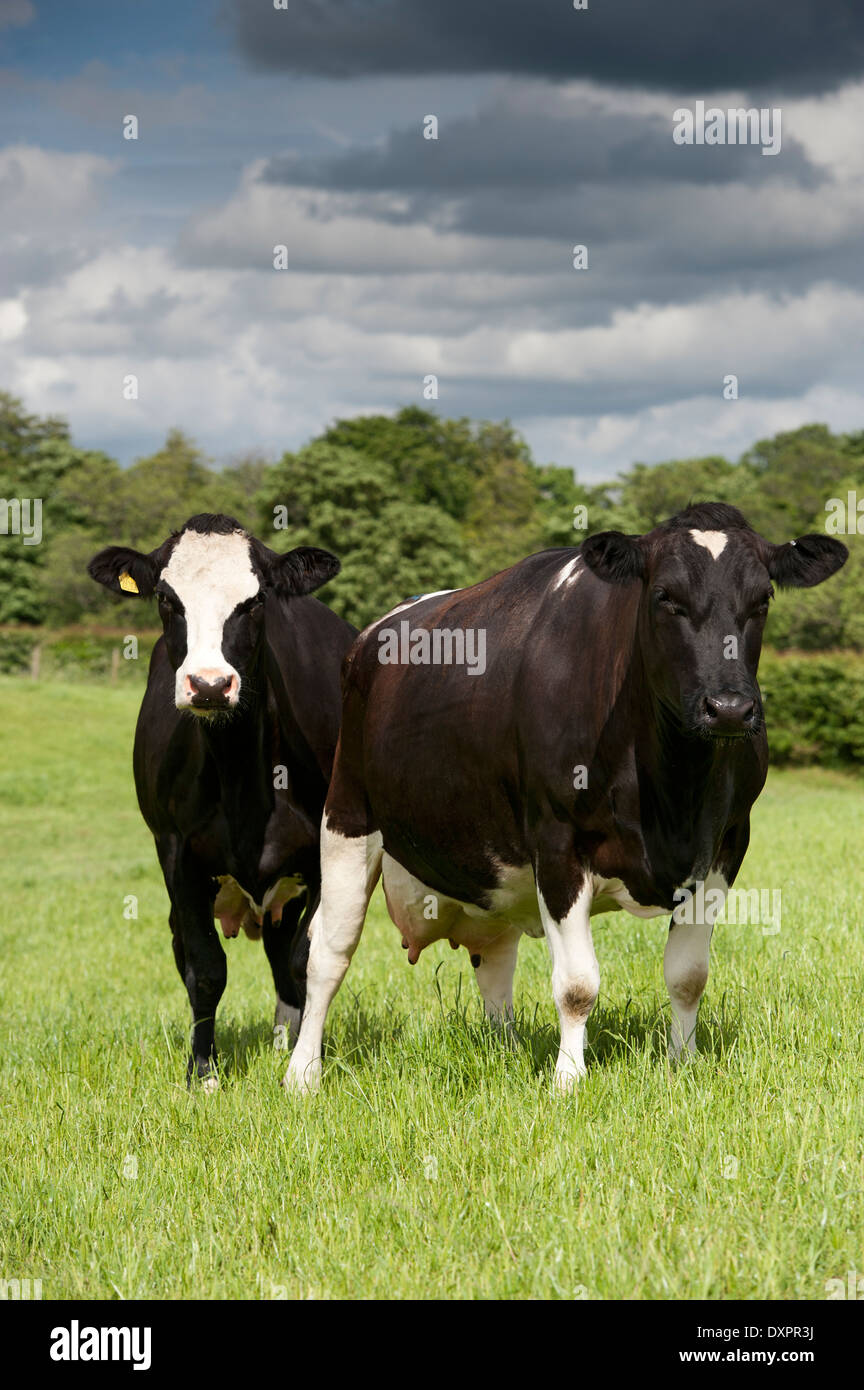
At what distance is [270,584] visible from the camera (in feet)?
22.7

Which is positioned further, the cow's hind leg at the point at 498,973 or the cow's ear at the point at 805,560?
the cow's hind leg at the point at 498,973

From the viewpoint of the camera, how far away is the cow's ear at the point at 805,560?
5.09 m

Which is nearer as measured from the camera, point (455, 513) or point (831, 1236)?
point (831, 1236)

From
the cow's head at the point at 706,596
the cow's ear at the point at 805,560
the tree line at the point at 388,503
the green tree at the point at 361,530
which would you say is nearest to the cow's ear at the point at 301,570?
the cow's head at the point at 706,596

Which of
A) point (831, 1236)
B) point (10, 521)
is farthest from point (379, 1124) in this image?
point (10, 521)

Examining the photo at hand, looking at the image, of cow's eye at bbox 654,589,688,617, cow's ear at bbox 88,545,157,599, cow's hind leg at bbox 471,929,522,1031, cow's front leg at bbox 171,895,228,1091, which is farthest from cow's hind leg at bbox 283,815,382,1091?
cow's eye at bbox 654,589,688,617

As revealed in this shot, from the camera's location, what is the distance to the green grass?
376 cm

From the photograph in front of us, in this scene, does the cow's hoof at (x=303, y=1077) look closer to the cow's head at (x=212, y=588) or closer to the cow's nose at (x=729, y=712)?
the cow's head at (x=212, y=588)

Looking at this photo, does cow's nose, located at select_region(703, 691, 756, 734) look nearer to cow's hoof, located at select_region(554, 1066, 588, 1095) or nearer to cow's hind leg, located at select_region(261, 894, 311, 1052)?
cow's hoof, located at select_region(554, 1066, 588, 1095)

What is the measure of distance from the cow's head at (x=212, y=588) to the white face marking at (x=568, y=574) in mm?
1505

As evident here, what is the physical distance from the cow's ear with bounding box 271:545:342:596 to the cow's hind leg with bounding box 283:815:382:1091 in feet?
4.19

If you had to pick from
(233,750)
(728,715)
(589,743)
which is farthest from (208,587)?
(728,715)
